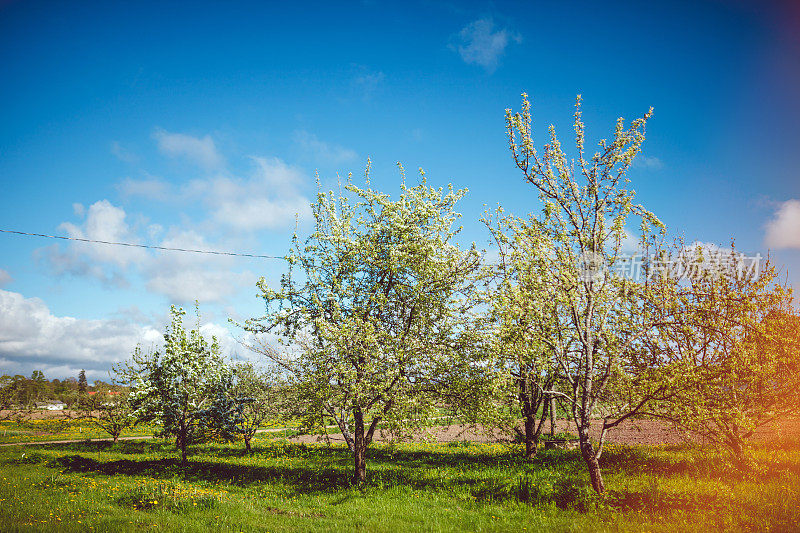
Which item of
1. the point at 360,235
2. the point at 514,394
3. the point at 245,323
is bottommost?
the point at 514,394

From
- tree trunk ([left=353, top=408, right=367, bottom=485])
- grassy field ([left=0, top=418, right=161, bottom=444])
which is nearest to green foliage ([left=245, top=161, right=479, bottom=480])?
tree trunk ([left=353, top=408, right=367, bottom=485])

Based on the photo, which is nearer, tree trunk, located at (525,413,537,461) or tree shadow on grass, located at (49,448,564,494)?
tree shadow on grass, located at (49,448,564,494)

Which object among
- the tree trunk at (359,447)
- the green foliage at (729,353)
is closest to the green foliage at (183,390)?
the tree trunk at (359,447)

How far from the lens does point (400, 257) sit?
16.0 metres

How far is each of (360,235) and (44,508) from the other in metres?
13.7

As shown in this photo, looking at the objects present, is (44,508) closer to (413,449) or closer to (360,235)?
(360,235)

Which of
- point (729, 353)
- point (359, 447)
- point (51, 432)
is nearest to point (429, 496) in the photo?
point (359, 447)

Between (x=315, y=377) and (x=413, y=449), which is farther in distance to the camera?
(x=413, y=449)

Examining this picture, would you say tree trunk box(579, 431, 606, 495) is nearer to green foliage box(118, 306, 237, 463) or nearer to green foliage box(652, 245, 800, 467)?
green foliage box(652, 245, 800, 467)

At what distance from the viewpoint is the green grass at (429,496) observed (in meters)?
10.4

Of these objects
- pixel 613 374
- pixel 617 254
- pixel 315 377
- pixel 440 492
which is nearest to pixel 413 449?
pixel 440 492

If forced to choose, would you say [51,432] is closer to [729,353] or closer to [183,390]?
[183,390]

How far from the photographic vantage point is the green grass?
10352mm

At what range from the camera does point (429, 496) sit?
Answer: 45.4 ft
